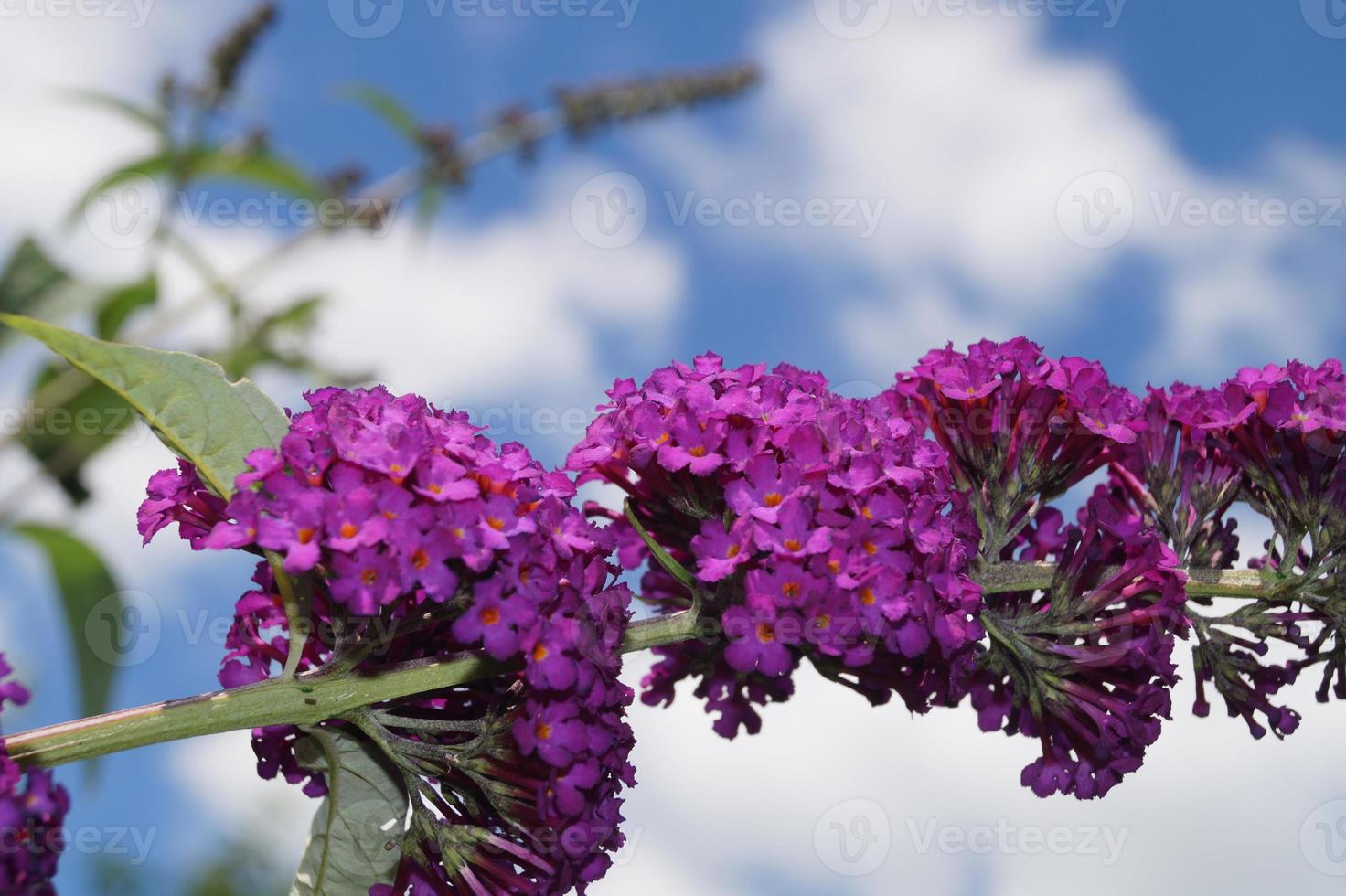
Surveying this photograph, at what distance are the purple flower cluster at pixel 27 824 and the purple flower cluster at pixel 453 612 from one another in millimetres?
303

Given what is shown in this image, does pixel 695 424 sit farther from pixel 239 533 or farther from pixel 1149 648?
pixel 1149 648

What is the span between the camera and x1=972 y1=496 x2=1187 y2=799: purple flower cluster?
190cm

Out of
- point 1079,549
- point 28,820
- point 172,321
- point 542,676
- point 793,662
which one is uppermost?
point 172,321

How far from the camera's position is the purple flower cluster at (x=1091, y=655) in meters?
1.90

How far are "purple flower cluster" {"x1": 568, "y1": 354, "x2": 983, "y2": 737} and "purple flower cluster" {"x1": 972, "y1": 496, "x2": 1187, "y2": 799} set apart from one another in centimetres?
19

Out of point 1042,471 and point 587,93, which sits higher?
point 587,93

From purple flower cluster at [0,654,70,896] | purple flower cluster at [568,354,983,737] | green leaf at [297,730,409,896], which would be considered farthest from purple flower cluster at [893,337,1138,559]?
purple flower cluster at [0,654,70,896]

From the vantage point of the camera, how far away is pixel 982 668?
2.00 metres

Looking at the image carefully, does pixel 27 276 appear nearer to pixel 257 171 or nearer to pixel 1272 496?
pixel 257 171

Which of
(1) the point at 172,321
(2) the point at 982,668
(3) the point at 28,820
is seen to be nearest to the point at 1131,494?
(2) the point at 982,668

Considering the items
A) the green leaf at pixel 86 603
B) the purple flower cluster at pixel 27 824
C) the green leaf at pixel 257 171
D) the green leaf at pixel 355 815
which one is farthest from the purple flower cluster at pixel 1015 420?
the green leaf at pixel 257 171

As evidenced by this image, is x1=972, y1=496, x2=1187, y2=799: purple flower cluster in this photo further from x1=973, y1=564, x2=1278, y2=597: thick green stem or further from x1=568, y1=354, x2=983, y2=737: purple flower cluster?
x1=568, y1=354, x2=983, y2=737: purple flower cluster

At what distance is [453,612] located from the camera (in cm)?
162

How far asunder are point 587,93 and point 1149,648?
2.75 m
